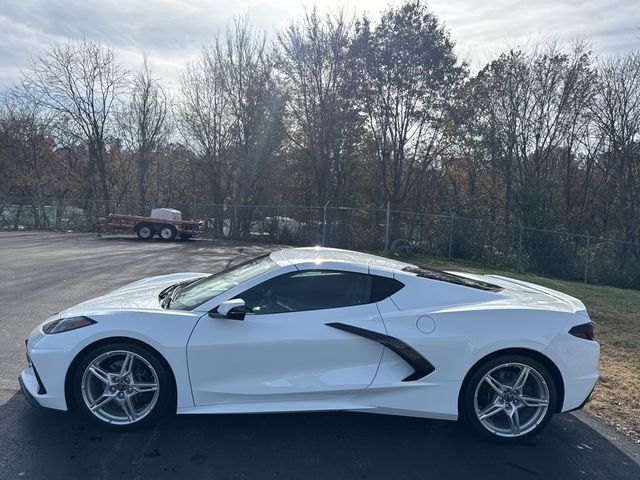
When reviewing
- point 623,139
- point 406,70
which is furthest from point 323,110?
point 623,139

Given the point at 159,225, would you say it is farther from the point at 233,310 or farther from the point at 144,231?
the point at 233,310

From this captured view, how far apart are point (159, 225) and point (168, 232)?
551 millimetres

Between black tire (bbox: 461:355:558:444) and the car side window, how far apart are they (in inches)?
38.7

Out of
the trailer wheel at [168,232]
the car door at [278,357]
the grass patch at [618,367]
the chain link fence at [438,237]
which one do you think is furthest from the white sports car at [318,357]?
the trailer wheel at [168,232]

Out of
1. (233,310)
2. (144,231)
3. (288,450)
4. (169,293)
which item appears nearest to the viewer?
(288,450)

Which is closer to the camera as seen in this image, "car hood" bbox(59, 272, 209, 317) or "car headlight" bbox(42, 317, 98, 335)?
"car headlight" bbox(42, 317, 98, 335)

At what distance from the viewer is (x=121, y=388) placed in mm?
3451

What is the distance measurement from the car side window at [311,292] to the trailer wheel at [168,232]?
761 inches

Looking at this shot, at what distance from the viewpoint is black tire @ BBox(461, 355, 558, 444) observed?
3514mm

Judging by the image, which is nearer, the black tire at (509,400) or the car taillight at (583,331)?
the black tire at (509,400)

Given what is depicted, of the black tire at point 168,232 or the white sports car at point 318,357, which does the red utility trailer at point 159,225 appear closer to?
the black tire at point 168,232

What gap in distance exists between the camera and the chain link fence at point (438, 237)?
58.3ft

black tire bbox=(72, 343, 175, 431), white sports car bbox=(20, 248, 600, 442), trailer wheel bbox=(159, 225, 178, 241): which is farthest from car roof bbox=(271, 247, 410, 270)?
trailer wheel bbox=(159, 225, 178, 241)

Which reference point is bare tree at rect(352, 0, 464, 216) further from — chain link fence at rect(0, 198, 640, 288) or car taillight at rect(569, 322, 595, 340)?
car taillight at rect(569, 322, 595, 340)
